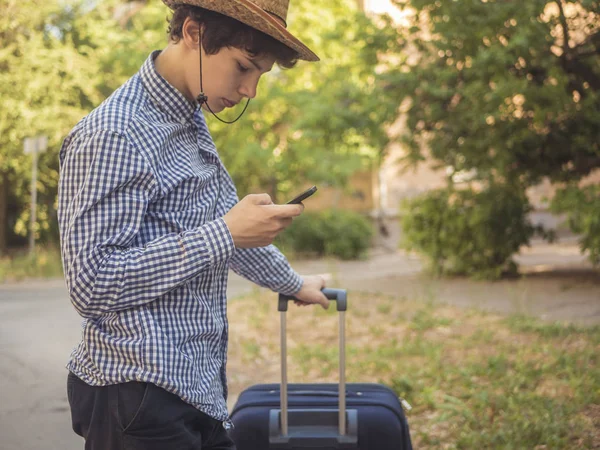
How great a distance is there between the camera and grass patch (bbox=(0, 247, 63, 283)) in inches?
517

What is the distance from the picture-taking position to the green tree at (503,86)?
758cm

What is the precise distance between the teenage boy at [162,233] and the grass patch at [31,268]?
1159cm

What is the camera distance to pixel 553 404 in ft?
13.3

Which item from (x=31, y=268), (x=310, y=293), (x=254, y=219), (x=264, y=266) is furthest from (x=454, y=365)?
(x=31, y=268)

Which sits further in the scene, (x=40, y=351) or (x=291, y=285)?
(x=40, y=351)

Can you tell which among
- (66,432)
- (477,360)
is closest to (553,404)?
(477,360)

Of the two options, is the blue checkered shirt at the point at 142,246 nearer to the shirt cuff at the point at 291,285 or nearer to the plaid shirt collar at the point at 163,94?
the plaid shirt collar at the point at 163,94

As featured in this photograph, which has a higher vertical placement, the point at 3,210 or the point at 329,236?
the point at 3,210

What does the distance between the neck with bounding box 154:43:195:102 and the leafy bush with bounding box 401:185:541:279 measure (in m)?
8.12

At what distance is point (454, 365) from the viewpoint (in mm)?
5285

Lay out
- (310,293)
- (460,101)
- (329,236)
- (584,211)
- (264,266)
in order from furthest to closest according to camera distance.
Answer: (329,236) < (460,101) < (584,211) < (310,293) < (264,266)

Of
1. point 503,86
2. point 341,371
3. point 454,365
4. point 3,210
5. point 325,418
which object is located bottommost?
point 454,365

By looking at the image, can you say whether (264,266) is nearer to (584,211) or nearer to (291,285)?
(291,285)

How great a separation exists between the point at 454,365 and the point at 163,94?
3848 millimetres
